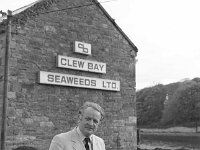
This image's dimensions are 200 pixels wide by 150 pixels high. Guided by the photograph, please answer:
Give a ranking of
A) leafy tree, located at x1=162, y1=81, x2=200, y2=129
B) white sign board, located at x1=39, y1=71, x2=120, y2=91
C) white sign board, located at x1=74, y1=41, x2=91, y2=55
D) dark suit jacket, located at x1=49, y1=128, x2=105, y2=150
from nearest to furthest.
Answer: dark suit jacket, located at x1=49, y1=128, x2=105, y2=150 → white sign board, located at x1=39, y1=71, x2=120, y2=91 → white sign board, located at x1=74, y1=41, x2=91, y2=55 → leafy tree, located at x1=162, y1=81, x2=200, y2=129

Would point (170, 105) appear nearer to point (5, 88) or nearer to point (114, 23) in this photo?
point (114, 23)

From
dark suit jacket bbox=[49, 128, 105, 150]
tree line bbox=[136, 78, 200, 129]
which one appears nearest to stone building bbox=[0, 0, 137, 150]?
dark suit jacket bbox=[49, 128, 105, 150]

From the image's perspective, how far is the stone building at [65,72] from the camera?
10.8 m

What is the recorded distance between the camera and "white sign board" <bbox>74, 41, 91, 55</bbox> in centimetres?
1229

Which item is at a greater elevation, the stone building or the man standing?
the stone building

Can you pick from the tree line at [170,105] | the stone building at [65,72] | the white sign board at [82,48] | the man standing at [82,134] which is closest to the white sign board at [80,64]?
the stone building at [65,72]

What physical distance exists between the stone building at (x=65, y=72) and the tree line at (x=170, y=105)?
4548 centimetres

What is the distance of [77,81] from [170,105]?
176ft

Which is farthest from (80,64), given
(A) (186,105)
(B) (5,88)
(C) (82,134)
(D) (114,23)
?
(A) (186,105)

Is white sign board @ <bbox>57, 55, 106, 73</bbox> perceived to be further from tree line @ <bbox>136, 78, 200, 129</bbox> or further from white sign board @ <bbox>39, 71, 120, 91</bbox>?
tree line @ <bbox>136, 78, 200, 129</bbox>

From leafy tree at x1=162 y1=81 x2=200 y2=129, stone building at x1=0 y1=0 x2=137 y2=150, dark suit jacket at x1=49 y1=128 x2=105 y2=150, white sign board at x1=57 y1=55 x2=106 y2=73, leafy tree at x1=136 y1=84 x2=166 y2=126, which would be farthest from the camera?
leafy tree at x1=136 y1=84 x2=166 y2=126

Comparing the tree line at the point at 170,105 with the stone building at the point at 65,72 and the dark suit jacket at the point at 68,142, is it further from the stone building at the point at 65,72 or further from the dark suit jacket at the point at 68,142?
the dark suit jacket at the point at 68,142

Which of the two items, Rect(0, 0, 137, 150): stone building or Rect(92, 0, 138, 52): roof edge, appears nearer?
Rect(0, 0, 137, 150): stone building

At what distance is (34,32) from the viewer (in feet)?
37.2
